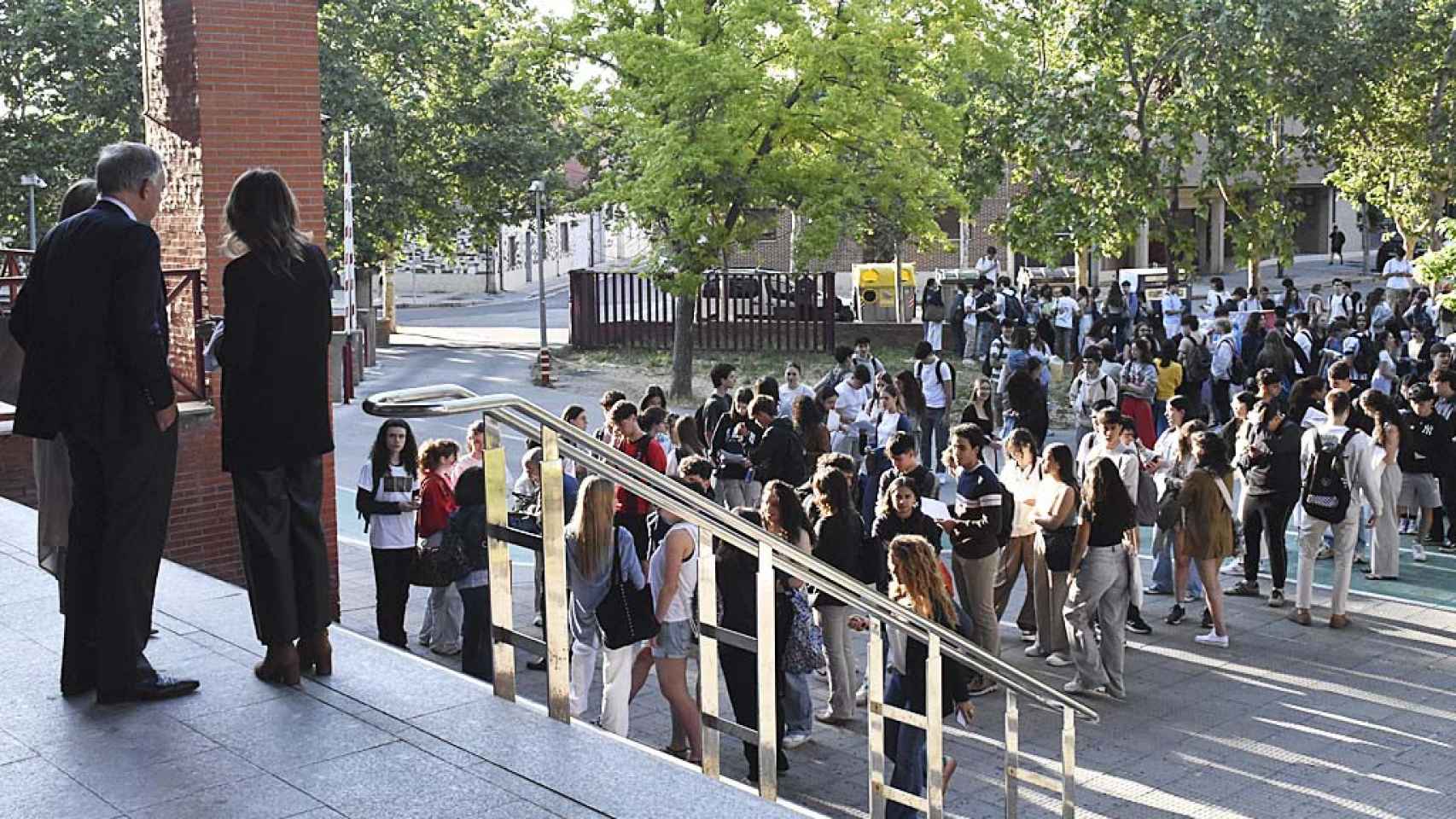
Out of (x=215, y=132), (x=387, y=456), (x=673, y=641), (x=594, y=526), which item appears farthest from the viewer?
(x=215, y=132)

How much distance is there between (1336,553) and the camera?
12.2 m

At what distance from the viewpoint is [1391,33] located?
2962 cm

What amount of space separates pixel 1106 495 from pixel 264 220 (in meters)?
6.65

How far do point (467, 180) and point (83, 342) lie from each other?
33.5 meters

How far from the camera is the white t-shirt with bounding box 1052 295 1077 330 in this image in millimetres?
29297

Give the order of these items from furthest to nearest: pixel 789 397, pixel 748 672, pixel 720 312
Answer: pixel 720 312, pixel 789 397, pixel 748 672

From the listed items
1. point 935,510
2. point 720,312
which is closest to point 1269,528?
point 935,510

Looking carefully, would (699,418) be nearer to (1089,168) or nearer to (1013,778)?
(1013,778)

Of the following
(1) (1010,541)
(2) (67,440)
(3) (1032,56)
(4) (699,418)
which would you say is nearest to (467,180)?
(3) (1032,56)

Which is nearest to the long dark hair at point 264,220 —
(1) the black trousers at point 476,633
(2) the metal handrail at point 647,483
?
(2) the metal handrail at point 647,483

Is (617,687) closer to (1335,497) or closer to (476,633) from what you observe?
(476,633)

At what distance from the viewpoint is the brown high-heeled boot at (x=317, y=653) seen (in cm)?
532

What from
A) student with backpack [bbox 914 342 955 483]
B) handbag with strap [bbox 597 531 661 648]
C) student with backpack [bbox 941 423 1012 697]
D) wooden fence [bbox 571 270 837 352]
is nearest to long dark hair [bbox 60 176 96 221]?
handbag with strap [bbox 597 531 661 648]

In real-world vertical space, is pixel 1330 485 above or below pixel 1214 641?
above
